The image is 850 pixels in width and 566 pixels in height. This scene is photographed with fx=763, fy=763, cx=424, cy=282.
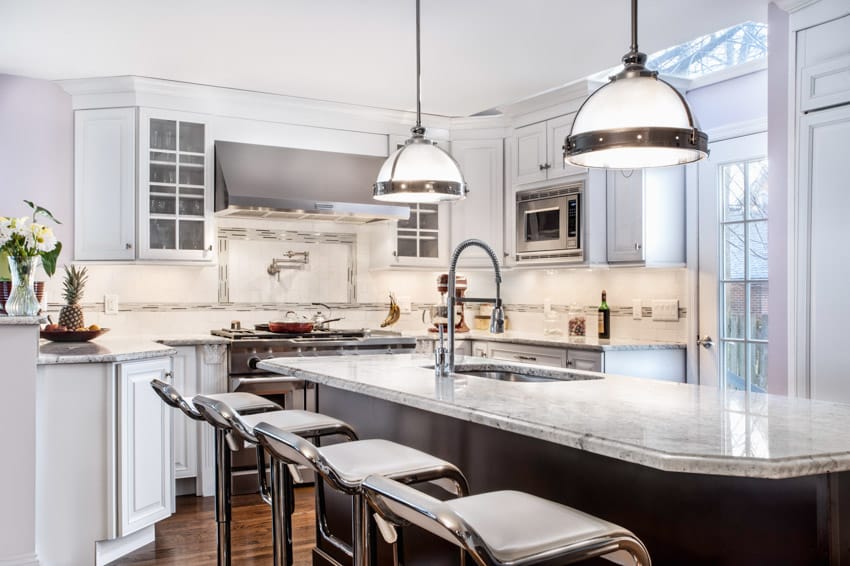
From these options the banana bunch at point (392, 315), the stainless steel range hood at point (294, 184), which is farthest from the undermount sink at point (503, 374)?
the banana bunch at point (392, 315)

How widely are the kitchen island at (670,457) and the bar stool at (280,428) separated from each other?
245 millimetres

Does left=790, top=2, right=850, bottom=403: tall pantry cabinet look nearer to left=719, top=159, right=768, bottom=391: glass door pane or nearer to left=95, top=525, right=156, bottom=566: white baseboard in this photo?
left=719, top=159, right=768, bottom=391: glass door pane

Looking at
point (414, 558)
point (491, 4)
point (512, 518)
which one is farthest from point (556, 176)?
point (512, 518)

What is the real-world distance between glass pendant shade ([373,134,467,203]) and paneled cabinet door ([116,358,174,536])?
151 cm

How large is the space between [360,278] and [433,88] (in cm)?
156

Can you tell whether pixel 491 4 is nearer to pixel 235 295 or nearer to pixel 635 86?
pixel 635 86

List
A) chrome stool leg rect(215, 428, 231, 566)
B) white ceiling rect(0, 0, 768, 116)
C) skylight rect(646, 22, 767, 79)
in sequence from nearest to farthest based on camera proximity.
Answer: chrome stool leg rect(215, 428, 231, 566) < white ceiling rect(0, 0, 768, 116) < skylight rect(646, 22, 767, 79)

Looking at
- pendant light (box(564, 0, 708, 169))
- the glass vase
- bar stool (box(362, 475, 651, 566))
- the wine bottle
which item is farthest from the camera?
the wine bottle

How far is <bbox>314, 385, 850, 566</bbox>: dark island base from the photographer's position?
61.4 inches

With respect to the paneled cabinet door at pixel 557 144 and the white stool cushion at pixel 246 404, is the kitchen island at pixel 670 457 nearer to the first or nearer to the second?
the white stool cushion at pixel 246 404

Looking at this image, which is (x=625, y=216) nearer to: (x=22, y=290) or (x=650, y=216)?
(x=650, y=216)

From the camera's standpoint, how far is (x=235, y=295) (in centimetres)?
526

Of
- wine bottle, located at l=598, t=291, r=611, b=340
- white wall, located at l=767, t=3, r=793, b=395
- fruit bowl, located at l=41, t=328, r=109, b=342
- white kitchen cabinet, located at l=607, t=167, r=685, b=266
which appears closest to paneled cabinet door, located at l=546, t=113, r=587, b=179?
white kitchen cabinet, located at l=607, t=167, r=685, b=266

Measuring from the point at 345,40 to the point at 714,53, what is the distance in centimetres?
217
